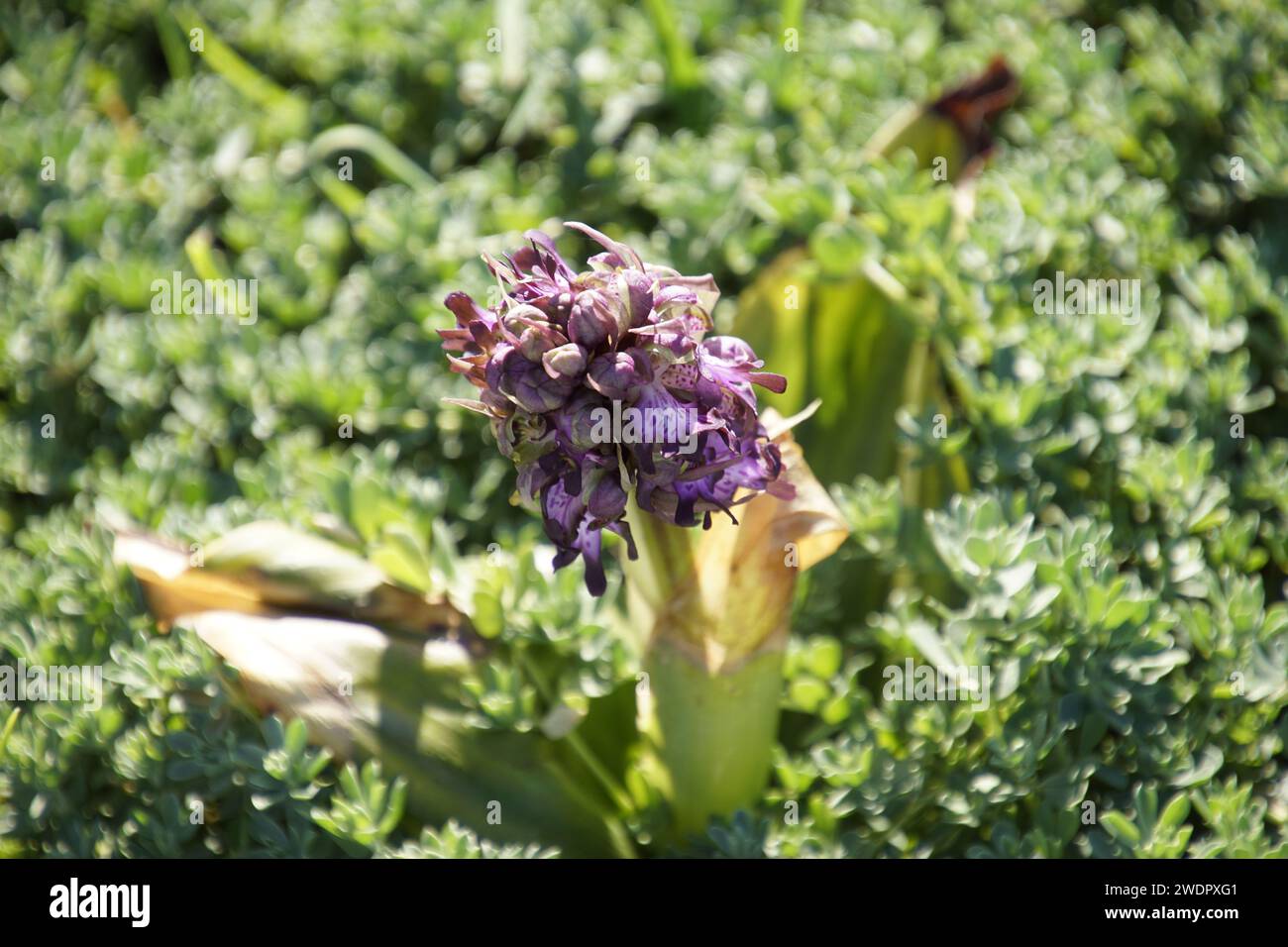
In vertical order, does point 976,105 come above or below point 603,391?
above

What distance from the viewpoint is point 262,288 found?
7.24ft

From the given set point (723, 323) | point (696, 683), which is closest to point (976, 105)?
point (723, 323)

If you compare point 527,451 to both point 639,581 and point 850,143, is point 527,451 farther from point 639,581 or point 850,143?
point 850,143

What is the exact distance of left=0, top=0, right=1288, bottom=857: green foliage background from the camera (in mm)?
1526

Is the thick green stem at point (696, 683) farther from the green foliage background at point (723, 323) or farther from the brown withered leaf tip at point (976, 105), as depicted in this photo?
the brown withered leaf tip at point (976, 105)

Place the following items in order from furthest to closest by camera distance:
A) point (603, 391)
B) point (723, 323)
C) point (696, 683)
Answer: point (723, 323) < point (696, 683) < point (603, 391)

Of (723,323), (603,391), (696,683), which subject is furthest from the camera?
(723,323)

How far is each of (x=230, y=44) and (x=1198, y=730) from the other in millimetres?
2391

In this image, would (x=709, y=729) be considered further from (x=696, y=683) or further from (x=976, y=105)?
(x=976, y=105)

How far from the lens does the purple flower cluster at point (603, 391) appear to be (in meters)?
1.18

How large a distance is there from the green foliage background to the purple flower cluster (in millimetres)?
359

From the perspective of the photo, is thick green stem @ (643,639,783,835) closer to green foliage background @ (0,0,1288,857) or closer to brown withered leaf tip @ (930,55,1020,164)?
green foliage background @ (0,0,1288,857)

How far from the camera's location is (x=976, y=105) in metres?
2.11

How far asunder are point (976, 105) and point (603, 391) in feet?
4.07
